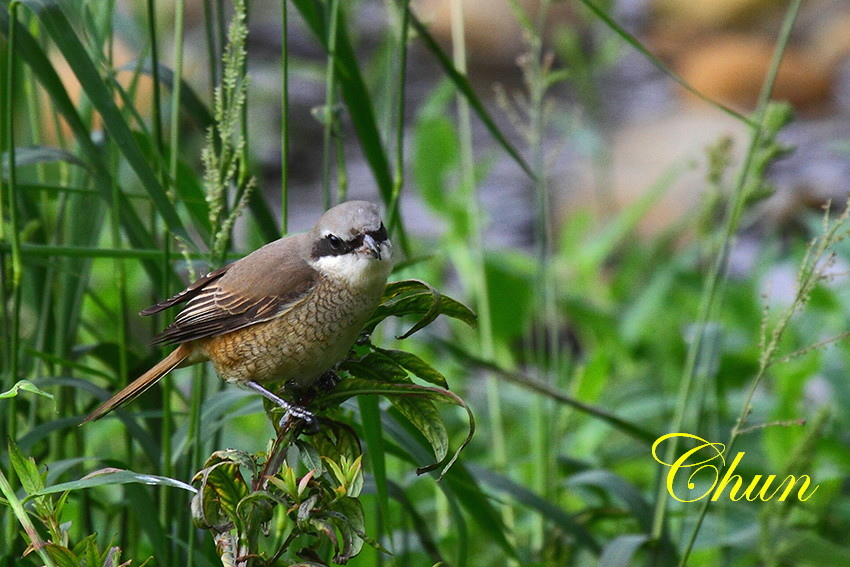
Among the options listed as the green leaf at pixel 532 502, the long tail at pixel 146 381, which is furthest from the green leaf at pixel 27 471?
the green leaf at pixel 532 502

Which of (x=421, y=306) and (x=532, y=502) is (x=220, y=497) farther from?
(x=532, y=502)

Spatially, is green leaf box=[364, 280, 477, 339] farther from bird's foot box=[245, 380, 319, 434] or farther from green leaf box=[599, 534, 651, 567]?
green leaf box=[599, 534, 651, 567]

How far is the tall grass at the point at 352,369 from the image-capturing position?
124 cm

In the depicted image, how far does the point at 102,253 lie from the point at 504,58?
7.79m

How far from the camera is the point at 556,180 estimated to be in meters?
7.24

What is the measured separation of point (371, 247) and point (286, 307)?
21cm

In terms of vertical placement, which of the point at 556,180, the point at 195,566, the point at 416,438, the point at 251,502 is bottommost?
the point at 556,180

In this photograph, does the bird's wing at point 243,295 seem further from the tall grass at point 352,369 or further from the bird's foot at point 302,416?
the bird's foot at point 302,416

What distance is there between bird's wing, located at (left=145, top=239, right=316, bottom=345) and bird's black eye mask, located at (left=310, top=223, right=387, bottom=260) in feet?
0.10

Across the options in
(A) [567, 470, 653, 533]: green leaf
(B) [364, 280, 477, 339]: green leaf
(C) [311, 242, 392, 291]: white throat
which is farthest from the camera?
(A) [567, 470, 653, 533]: green leaf

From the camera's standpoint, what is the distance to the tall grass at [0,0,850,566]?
4.08ft

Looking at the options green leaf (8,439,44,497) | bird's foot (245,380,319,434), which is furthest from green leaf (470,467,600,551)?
green leaf (8,439,44,497)

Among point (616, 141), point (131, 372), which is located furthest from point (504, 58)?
point (131, 372)

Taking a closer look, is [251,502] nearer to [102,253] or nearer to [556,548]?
[102,253]
